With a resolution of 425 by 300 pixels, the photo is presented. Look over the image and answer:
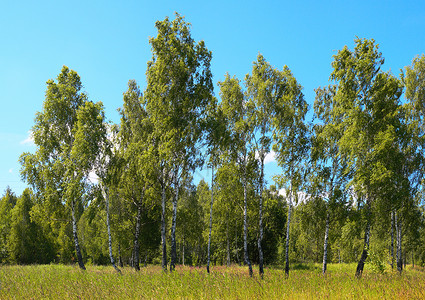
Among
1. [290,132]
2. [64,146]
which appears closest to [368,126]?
[290,132]

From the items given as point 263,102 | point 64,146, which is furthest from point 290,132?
point 64,146

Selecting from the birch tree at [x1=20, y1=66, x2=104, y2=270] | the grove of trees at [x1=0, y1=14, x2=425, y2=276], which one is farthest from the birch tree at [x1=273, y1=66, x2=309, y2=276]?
the birch tree at [x1=20, y1=66, x2=104, y2=270]

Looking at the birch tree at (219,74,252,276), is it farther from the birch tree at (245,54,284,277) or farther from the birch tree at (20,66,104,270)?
the birch tree at (20,66,104,270)

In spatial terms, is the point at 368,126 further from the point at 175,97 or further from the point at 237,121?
the point at 175,97

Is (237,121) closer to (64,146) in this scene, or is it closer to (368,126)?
(368,126)

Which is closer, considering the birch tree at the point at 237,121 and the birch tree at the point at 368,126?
the birch tree at the point at 368,126

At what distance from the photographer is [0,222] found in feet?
133

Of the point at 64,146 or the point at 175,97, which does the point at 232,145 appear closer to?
the point at 175,97

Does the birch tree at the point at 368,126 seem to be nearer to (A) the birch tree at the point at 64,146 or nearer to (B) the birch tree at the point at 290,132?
(B) the birch tree at the point at 290,132

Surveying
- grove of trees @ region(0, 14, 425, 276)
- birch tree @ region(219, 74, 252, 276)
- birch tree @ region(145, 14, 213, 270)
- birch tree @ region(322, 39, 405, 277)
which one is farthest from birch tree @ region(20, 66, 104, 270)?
birch tree @ region(322, 39, 405, 277)

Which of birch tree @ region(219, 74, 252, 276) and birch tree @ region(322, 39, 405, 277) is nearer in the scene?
birch tree @ region(322, 39, 405, 277)

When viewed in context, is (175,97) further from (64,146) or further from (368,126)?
(368,126)

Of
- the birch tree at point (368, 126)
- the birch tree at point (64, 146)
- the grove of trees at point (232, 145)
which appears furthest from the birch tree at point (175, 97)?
the birch tree at point (368, 126)

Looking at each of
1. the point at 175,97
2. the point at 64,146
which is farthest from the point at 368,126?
the point at 64,146
